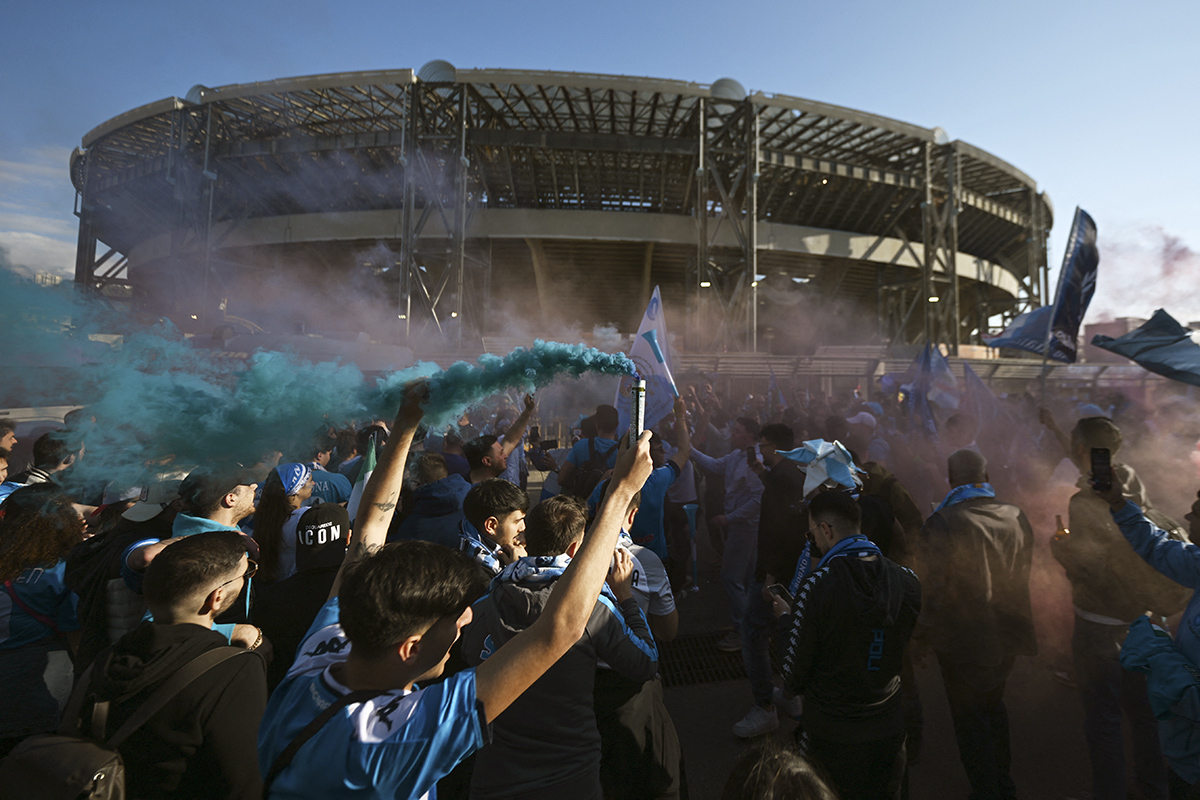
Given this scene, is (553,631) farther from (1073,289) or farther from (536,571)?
(1073,289)

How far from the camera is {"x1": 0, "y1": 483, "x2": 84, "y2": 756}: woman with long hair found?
2.40 m

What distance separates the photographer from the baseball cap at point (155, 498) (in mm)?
2406

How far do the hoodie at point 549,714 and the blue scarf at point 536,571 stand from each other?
11 mm

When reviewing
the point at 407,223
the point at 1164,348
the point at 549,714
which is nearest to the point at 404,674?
the point at 549,714

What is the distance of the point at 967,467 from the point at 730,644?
2.58 m

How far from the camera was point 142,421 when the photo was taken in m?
2.02

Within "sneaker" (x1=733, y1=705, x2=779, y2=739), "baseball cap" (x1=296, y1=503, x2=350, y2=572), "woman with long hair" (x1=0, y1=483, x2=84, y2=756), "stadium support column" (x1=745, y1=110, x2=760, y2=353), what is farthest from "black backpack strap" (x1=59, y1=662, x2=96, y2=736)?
"stadium support column" (x1=745, y1=110, x2=760, y2=353)

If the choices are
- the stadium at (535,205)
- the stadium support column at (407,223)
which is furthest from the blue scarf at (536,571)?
the stadium support column at (407,223)

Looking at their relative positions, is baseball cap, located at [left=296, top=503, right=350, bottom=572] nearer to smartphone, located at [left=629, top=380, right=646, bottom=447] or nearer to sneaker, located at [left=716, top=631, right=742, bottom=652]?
smartphone, located at [left=629, top=380, right=646, bottom=447]

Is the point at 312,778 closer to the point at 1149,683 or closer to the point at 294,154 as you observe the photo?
the point at 1149,683

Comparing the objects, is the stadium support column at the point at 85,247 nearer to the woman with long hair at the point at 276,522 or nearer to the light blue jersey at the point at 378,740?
the woman with long hair at the point at 276,522

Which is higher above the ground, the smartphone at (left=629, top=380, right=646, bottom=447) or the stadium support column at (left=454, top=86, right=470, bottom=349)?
the stadium support column at (left=454, top=86, right=470, bottom=349)

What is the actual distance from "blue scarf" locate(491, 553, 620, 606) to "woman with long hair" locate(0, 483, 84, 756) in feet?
7.48

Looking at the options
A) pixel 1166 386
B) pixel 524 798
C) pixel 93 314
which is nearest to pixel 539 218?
pixel 1166 386
